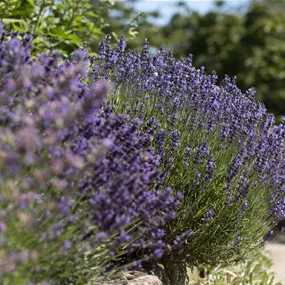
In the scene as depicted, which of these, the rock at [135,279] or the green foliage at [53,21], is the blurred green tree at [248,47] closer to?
the green foliage at [53,21]

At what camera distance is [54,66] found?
8.87 feet

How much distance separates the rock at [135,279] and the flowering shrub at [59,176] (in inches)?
27.9

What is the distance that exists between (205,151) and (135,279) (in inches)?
35.3

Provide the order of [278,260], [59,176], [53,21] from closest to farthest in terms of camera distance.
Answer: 1. [59,176]
2. [53,21]
3. [278,260]

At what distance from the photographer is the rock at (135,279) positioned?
3379 millimetres

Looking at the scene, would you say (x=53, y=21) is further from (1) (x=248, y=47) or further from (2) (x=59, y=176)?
(1) (x=248, y=47)

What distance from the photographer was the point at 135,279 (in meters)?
3.43

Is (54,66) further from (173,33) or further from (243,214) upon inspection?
(173,33)

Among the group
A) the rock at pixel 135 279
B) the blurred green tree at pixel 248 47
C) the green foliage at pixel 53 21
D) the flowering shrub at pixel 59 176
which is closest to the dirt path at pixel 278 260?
the rock at pixel 135 279

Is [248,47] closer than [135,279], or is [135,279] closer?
[135,279]

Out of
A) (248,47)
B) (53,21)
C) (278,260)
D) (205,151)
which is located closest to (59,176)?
(205,151)

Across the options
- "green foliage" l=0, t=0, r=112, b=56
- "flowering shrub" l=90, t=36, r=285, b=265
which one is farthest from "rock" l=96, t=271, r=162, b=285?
"green foliage" l=0, t=0, r=112, b=56

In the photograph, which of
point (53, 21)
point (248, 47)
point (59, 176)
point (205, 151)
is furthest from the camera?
point (248, 47)

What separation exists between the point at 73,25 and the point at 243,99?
2.61m
